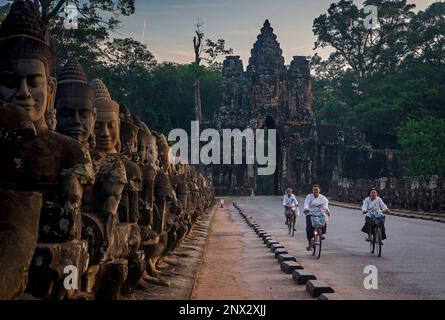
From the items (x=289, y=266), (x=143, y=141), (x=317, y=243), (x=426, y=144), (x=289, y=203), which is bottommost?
(x=289, y=266)

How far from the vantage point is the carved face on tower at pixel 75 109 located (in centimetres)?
658

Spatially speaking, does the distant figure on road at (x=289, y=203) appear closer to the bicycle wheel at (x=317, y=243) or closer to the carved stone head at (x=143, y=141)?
the bicycle wheel at (x=317, y=243)

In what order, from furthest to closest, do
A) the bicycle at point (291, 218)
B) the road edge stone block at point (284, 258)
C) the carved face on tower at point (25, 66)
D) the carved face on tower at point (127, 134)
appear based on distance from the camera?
the bicycle at point (291, 218), the road edge stone block at point (284, 258), the carved face on tower at point (127, 134), the carved face on tower at point (25, 66)

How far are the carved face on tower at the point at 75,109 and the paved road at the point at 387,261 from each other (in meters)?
4.20

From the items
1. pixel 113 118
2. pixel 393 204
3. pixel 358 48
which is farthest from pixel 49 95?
pixel 358 48

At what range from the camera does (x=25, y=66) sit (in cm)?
478

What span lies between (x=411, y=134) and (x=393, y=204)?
1515 cm

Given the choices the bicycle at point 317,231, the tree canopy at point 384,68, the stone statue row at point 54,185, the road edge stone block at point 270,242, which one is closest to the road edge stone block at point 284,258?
the bicycle at point 317,231

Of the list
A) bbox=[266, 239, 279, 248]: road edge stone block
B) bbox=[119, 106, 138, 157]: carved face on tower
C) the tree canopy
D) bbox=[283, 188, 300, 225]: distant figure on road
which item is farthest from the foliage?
bbox=[119, 106, 138, 157]: carved face on tower

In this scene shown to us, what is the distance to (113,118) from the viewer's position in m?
7.99

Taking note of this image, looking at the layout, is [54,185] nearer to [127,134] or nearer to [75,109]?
[75,109]

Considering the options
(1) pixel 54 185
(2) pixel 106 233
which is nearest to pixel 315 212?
(2) pixel 106 233

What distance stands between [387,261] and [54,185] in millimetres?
9704

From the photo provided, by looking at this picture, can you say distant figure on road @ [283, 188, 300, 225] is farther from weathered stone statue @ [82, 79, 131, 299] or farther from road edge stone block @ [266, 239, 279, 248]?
weathered stone statue @ [82, 79, 131, 299]
